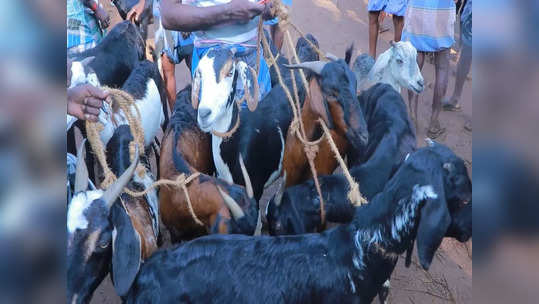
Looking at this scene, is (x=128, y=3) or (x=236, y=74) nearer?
(x=236, y=74)

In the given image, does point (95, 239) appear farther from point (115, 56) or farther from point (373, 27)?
point (373, 27)

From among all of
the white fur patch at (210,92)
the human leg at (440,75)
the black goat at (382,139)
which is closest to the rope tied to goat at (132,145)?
the white fur patch at (210,92)

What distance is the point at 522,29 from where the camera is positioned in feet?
2.58

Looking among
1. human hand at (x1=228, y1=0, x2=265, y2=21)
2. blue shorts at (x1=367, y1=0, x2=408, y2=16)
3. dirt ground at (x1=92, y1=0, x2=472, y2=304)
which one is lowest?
dirt ground at (x1=92, y1=0, x2=472, y2=304)

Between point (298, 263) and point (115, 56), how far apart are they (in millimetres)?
3017

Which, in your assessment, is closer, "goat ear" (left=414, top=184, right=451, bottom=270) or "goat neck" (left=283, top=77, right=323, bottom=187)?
"goat ear" (left=414, top=184, right=451, bottom=270)

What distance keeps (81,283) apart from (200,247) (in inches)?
23.8

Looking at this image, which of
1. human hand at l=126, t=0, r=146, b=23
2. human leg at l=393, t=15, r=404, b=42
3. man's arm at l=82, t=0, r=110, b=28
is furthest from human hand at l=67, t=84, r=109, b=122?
human leg at l=393, t=15, r=404, b=42

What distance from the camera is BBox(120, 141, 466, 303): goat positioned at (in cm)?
229

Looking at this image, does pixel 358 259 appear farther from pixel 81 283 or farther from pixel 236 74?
pixel 236 74

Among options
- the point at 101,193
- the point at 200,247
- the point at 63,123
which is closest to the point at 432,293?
the point at 200,247

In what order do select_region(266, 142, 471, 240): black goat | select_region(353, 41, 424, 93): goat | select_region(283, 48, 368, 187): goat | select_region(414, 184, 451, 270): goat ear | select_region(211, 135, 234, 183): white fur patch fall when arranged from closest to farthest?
select_region(414, 184, 451, 270): goat ear
select_region(283, 48, 368, 187): goat
select_region(266, 142, 471, 240): black goat
select_region(211, 135, 234, 183): white fur patch
select_region(353, 41, 424, 93): goat

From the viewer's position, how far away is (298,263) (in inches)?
94.3

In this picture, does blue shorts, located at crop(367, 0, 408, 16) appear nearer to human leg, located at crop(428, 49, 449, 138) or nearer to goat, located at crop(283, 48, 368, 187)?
human leg, located at crop(428, 49, 449, 138)
